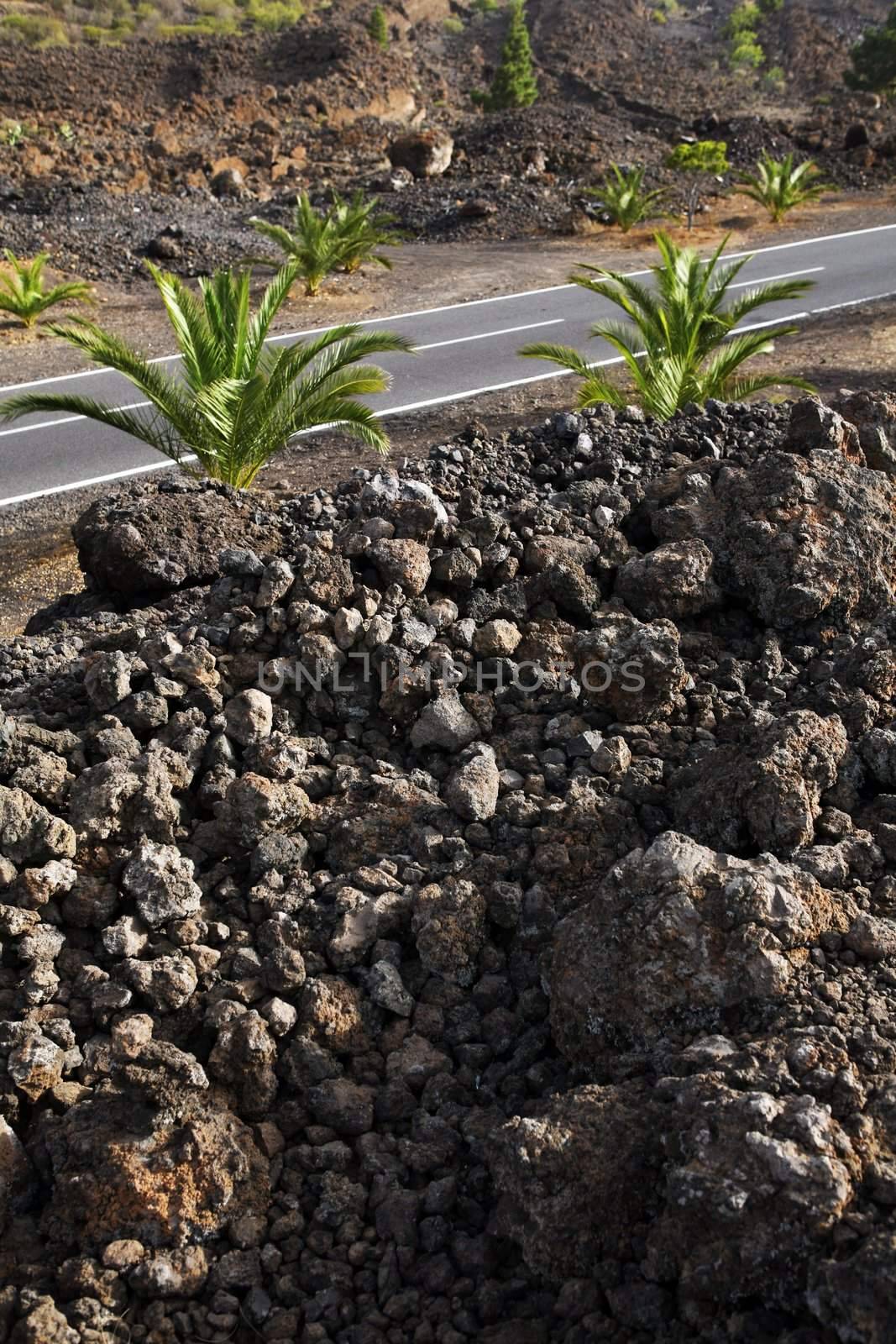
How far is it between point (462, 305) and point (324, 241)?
220cm

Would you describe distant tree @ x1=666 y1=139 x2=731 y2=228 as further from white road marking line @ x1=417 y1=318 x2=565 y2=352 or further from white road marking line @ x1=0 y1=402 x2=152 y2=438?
white road marking line @ x1=0 y1=402 x2=152 y2=438

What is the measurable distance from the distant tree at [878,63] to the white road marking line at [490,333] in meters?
20.7

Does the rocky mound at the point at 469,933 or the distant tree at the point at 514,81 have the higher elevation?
the distant tree at the point at 514,81

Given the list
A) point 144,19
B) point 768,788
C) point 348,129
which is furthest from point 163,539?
point 144,19

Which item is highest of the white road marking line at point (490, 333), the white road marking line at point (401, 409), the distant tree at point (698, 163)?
the distant tree at point (698, 163)

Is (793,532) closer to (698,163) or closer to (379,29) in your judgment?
(698,163)

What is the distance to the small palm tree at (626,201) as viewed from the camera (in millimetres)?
20312

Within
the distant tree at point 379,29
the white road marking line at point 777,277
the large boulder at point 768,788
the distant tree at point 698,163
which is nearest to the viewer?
the large boulder at point 768,788

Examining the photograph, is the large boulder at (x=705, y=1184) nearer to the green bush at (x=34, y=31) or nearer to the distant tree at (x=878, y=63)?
the distant tree at (x=878, y=63)

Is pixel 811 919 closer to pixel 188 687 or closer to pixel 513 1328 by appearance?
pixel 513 1328

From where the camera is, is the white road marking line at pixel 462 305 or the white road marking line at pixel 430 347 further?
the white road marking line at pixel 462 305

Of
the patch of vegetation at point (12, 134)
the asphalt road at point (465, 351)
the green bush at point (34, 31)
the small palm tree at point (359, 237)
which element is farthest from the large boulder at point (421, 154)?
the green bush at point (34, 31)

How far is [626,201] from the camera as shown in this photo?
2033 centimetres

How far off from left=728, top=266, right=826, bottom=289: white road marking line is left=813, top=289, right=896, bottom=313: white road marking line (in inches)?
59.8
